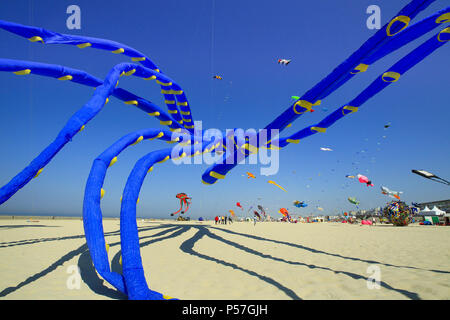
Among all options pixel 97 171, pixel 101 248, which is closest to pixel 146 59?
pixel 97 171

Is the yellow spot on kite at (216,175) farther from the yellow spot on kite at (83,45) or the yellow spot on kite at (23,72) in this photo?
the yellow spot on kite at (23,72)

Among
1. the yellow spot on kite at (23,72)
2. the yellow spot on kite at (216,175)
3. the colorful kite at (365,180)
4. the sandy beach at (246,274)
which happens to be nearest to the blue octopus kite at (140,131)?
the yellow spot on kite at (23,72)

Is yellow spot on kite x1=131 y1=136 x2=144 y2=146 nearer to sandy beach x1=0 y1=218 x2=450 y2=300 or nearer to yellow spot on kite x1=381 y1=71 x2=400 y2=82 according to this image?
sandy beach x1=0 y1=218 x2=450 y2=300

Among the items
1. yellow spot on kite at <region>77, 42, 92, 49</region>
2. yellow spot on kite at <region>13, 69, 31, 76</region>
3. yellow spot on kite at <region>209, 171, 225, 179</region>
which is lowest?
yellow spot on kite at <region>209, 171, 225, 179</region>

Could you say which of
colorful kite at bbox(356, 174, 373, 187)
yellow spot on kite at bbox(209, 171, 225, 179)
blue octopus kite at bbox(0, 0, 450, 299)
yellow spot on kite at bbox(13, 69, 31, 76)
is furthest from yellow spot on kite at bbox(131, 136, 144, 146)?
colorful kite at bbox(356, 174, 373, 187)

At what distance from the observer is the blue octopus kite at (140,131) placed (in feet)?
13.0

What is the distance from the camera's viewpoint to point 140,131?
6059 millimetres

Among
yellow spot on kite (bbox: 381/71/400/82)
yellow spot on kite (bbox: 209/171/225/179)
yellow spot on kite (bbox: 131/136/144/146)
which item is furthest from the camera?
yellow spot on kite (bbox: 209/171/225/179)

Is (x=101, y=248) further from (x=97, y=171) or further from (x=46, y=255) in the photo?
(x=46, y=255)

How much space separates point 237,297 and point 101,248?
A: 268 centimetres

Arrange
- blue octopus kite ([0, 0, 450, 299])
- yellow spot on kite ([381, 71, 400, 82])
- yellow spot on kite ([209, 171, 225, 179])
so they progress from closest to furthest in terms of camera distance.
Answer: blue octopus kite ([0, 0, 450, 299]), yellow spot on kite ([381, 71, 400, 82]), yellow spot on kite ([209, 171, 225, 179])

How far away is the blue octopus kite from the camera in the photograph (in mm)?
3961

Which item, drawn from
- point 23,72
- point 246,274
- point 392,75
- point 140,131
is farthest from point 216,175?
point 23,72
